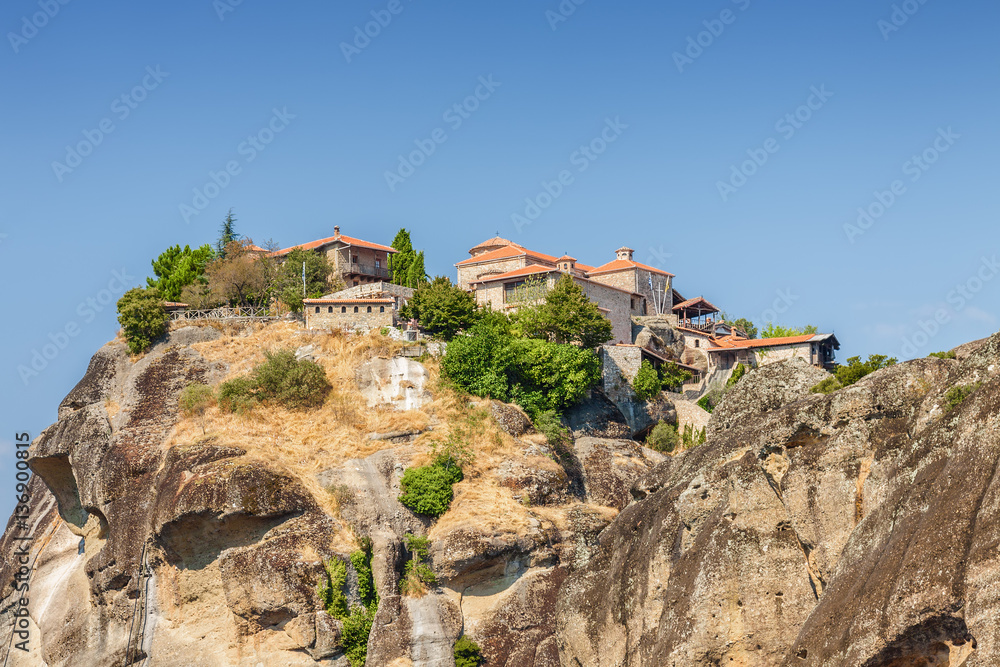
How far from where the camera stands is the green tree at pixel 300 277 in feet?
235

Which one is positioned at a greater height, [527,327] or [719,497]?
[527,327]

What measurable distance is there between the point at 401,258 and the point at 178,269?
48.9 ft

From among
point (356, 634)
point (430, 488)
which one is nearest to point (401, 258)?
point (430, 488)

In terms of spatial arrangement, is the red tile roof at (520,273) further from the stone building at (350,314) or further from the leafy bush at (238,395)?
the leafy bush at (238,395)

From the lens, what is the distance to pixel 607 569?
40.9m

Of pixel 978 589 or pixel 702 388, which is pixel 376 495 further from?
pixel 978 589

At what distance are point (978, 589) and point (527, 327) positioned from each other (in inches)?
1781

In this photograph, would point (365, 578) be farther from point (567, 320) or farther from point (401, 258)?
point (401, 258)

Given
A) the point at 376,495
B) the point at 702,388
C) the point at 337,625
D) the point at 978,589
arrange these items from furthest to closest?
the point at 702,388, the point at 376,495, the point at 337,625, the point at 978,589

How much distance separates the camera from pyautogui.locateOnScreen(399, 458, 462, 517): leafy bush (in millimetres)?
53781

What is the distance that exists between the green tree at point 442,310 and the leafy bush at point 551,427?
25.2 ft

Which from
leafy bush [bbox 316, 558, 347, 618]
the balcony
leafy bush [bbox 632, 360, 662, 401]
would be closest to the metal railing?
the balcony

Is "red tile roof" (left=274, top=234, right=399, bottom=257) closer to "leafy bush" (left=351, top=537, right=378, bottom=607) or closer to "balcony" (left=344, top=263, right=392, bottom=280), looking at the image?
"balcony" (left=344, top=263, right=392, bottom=280)

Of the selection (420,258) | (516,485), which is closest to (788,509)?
(516,485)
